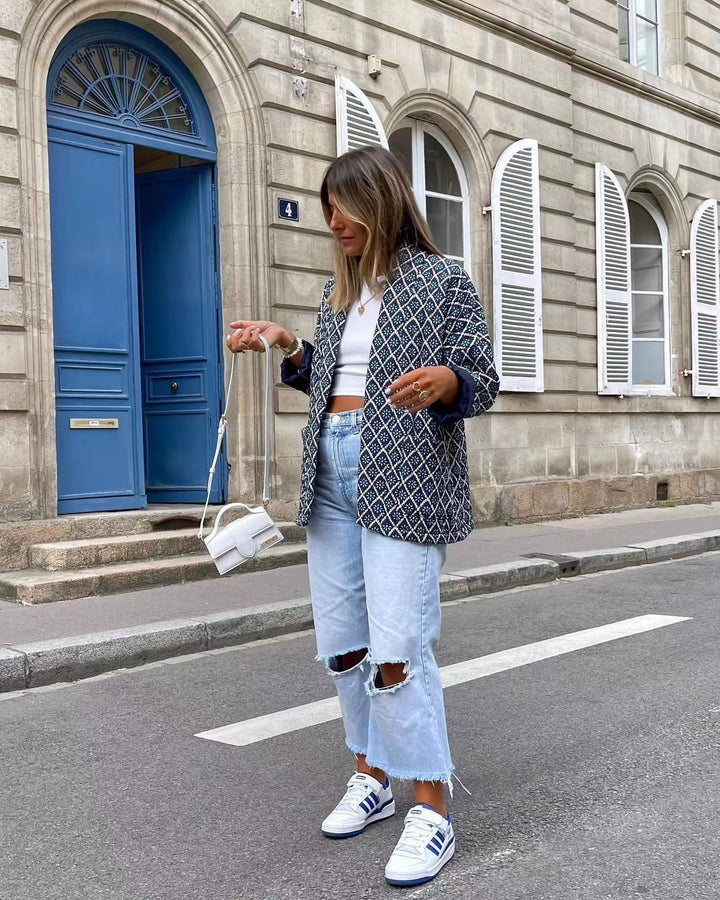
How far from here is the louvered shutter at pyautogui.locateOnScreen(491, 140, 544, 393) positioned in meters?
11.8

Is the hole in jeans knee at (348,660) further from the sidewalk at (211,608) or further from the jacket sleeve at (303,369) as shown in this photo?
the sidewalk at (211,608)

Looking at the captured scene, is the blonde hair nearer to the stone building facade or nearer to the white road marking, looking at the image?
the white road marking

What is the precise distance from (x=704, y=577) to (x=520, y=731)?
486cm

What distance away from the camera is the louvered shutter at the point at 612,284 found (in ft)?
43.2

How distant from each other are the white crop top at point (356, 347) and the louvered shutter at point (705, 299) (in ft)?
40.9

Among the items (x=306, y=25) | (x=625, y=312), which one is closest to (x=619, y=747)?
(x=306, y=25)

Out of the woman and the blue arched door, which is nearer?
the woman

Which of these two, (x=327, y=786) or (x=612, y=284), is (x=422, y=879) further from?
(x=612, y=284)

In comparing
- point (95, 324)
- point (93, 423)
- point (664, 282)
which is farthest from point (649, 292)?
point (93, 423)

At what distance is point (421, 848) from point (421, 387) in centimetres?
118

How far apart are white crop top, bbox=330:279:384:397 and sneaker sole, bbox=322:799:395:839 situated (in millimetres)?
1223

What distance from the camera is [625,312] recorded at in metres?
13.6

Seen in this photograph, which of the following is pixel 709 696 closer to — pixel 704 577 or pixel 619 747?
pixel 619 747

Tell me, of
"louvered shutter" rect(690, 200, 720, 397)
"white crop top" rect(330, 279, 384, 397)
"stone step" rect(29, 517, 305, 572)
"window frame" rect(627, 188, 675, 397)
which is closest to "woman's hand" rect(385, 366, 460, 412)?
"white crop top" rect(330, 279, 384, 397)
